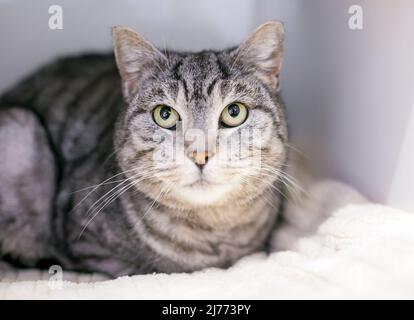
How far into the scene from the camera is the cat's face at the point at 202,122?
1.45m

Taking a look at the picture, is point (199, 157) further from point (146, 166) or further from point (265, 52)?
point (265, 52)

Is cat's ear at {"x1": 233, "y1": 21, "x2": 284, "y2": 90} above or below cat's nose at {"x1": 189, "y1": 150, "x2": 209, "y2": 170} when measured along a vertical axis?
above

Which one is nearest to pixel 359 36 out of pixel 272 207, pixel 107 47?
pixel 272 207

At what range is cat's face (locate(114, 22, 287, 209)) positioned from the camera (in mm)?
1447

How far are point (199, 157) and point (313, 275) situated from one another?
434mm

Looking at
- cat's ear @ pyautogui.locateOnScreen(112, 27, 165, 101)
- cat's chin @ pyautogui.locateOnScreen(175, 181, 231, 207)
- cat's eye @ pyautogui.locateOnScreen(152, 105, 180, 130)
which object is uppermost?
cat's ear @ pyautogui.locateOnScreen(112, 27, 165, 101)

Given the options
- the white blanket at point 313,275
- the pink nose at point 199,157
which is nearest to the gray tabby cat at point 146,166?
the pink nose at point 199,157

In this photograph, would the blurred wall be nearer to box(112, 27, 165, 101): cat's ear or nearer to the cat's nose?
box(112, 27, 165, 101): cat's ear

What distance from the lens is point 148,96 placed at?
1.59 m

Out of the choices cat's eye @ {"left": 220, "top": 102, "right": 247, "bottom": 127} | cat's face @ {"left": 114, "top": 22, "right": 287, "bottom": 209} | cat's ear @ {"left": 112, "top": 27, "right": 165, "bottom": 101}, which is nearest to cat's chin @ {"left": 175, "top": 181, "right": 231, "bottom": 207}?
cat's face @ {"left": 114, "top": 22, "right": 287, "bottom": 209}

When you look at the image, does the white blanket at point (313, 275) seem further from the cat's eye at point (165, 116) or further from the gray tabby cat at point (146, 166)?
the cat's eye at point (165, 116)

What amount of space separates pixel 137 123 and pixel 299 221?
2.34 feet

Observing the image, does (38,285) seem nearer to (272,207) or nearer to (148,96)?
(148,96)
